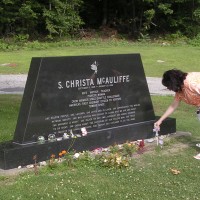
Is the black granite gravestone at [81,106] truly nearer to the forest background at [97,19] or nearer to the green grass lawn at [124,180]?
the green grass lawn at [124,180]

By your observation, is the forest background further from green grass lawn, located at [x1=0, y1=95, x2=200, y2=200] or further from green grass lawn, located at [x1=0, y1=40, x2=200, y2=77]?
green grass lawn, located at [x1=0, y1=95, x2=200, y2=200]

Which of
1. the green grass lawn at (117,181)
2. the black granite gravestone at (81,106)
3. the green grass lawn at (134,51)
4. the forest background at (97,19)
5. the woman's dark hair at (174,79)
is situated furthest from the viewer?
the forest background at (97,19)

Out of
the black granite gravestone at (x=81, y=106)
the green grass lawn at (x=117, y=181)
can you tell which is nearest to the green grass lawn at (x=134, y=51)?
the black granite gravestone at (x=81, y=106)

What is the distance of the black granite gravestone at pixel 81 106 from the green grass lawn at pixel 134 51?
35.6 ft

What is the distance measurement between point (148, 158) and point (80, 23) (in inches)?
1042

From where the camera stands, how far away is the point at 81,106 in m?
6.75

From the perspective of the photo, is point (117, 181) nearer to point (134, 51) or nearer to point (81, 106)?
point (81, 106)

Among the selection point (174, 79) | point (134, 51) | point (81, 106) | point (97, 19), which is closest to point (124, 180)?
point (81, 106)

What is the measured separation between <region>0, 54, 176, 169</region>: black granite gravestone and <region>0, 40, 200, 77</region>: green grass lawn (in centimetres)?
1084

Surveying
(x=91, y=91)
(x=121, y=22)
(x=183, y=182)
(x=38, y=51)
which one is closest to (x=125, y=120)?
(x=91, y=91)

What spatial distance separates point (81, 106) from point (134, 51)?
1857 cm

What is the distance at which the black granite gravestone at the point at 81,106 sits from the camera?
6.12m

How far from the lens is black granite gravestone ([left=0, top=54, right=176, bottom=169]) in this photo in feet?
20.1

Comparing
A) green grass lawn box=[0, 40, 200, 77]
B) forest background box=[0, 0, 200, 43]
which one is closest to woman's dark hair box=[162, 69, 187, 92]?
green grass lawn box=[0, 40, 200, 77]
